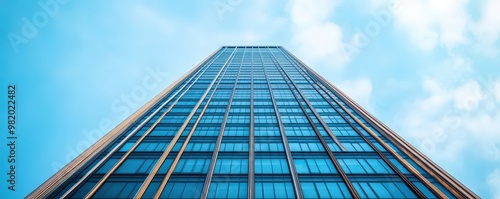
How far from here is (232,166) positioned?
2695cm

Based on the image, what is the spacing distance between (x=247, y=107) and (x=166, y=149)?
1874 cm

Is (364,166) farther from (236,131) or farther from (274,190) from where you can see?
(236,131)

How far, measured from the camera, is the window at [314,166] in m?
26.2

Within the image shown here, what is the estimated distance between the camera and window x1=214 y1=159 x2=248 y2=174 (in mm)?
26078

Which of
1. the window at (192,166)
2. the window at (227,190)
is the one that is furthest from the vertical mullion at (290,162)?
the window at (192,166)

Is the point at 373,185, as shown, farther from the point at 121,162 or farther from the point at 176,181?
the point at 121,162

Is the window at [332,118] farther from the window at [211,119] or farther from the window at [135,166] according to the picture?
the window at [135,166]

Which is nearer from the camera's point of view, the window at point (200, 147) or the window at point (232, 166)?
the window at point (232, 166)

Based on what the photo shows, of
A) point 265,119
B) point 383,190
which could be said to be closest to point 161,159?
point 265,119

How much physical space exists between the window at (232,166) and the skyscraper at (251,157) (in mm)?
103

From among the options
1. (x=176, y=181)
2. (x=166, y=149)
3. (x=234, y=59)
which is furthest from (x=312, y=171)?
(x=234, y=59)

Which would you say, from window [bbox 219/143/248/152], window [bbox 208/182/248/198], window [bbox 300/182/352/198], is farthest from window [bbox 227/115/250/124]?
window [bbox 300/182/352/198]

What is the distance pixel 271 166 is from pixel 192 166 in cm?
833

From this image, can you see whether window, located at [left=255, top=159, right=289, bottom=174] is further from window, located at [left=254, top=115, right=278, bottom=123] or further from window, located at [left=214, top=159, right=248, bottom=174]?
window, located at [left=254, top=115, right=278, bottom=123]
